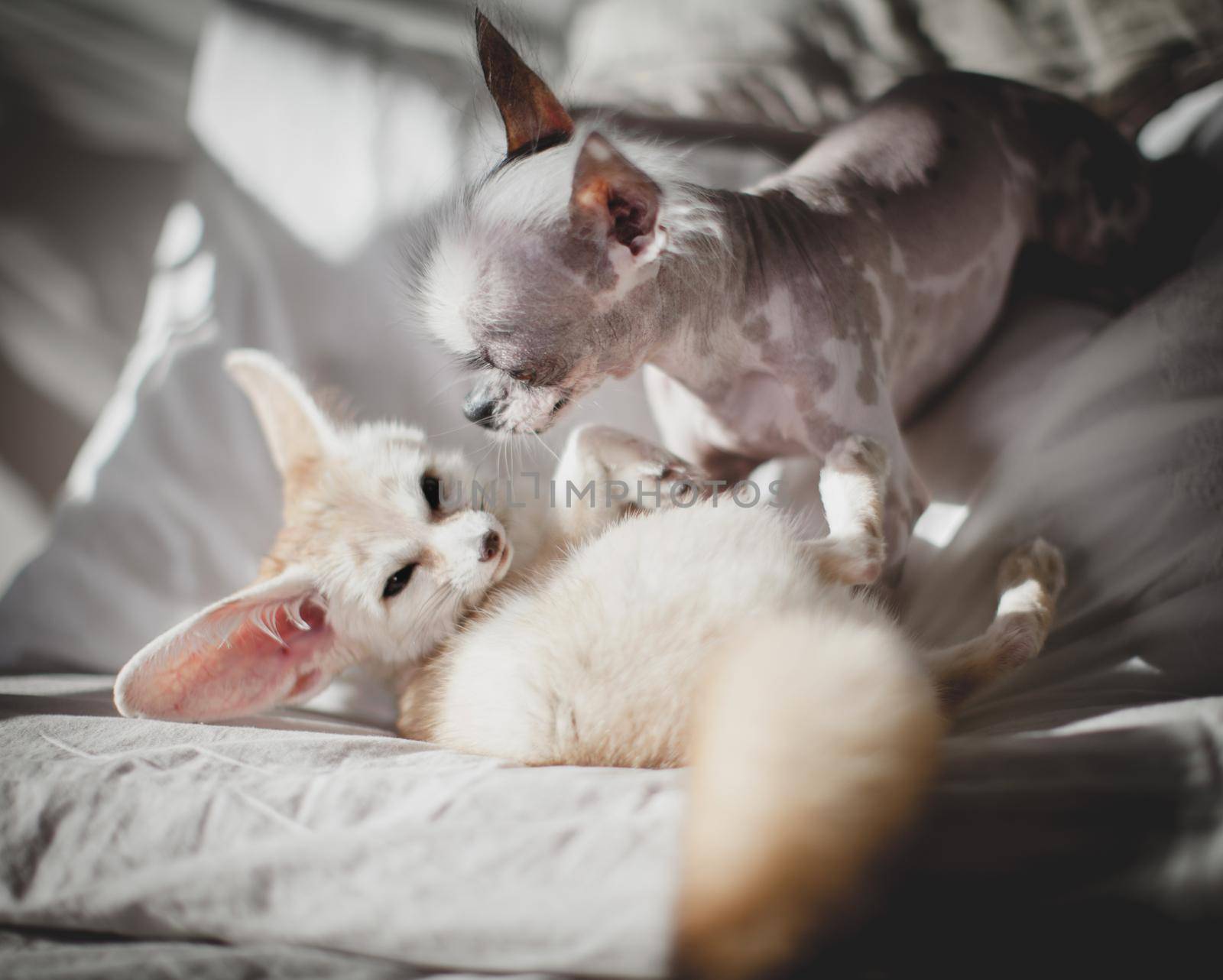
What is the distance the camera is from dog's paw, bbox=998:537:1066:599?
2.58 ft

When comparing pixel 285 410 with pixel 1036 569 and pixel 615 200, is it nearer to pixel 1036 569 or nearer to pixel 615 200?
pixel 615 200

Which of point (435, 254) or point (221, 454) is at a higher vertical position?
point (435, 254)

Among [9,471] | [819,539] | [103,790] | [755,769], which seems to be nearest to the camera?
[755,769]

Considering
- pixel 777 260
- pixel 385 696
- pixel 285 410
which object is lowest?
pixel 385 696

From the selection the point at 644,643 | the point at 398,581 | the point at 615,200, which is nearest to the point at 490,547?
the point at 398,581

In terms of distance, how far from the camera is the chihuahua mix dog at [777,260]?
0.70 m

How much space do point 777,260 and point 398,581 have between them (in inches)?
21.2

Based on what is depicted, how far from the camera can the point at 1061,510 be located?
2.73ft

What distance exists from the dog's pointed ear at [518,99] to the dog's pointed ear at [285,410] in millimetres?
440

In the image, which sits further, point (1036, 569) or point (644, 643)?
point (1036, 569)

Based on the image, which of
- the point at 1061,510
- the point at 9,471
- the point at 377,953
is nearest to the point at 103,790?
the point at 377,953

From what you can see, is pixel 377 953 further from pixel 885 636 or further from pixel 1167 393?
pixel 1167 393

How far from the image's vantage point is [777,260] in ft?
2.69

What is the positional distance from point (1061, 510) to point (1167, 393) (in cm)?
16
